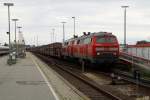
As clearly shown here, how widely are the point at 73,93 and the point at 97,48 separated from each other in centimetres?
1385

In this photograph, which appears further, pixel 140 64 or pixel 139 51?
pixel 139 51

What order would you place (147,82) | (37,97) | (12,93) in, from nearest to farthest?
(37,97) → (12,93) → (147,82)

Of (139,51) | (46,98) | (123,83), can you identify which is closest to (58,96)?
(46,98)

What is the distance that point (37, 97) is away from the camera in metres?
17.6

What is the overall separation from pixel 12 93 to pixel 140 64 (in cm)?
1642

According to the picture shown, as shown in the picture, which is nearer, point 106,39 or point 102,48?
point 102,48

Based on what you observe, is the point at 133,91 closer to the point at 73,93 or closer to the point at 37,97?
the point at 73,93

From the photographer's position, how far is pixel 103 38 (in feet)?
112

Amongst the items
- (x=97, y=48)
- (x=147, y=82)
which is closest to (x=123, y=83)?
(x=147, y=82)

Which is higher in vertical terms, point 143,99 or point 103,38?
point 103,38

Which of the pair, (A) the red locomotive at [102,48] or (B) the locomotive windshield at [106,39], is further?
(B) the locomotive windshield at [106,39]

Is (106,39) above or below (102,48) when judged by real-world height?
above

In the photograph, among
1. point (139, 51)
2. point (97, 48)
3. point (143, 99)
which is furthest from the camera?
point (139, 51)

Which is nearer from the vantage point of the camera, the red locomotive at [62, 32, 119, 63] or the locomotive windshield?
the red locomotive at [62, 32, 119, 63]
